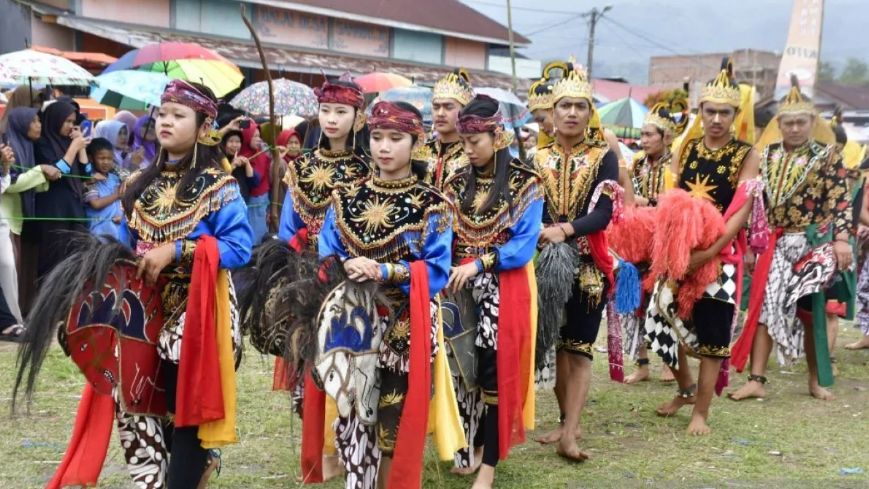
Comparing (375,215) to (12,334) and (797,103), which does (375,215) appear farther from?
(12,334)

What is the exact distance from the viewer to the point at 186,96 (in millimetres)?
4262

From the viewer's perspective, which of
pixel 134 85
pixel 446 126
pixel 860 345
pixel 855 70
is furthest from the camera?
pixel 855 70

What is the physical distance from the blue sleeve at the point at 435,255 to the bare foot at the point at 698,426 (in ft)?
9.62

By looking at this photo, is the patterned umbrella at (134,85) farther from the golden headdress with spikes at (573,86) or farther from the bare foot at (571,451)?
the bare foot at (571,451)

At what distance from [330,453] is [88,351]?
1503mm

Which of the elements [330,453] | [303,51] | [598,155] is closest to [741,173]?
[598,155]

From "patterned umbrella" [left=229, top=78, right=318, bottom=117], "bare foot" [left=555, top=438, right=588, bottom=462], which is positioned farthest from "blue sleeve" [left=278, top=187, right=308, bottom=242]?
"patterned umbrella" [left=229, top=78, right=318, bottom=117]

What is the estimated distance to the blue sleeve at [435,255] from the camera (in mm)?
4270

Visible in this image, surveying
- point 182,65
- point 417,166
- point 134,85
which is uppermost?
point 182,65

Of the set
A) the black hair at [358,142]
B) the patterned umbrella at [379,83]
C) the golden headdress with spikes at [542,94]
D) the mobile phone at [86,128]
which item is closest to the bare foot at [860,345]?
the golden headdress with spikes at [542,94]

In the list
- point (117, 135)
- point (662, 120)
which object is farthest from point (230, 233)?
point (117, 135)

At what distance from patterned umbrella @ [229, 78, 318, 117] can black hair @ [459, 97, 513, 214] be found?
808cm

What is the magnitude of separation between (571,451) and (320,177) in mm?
2144

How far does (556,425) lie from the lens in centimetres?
674
